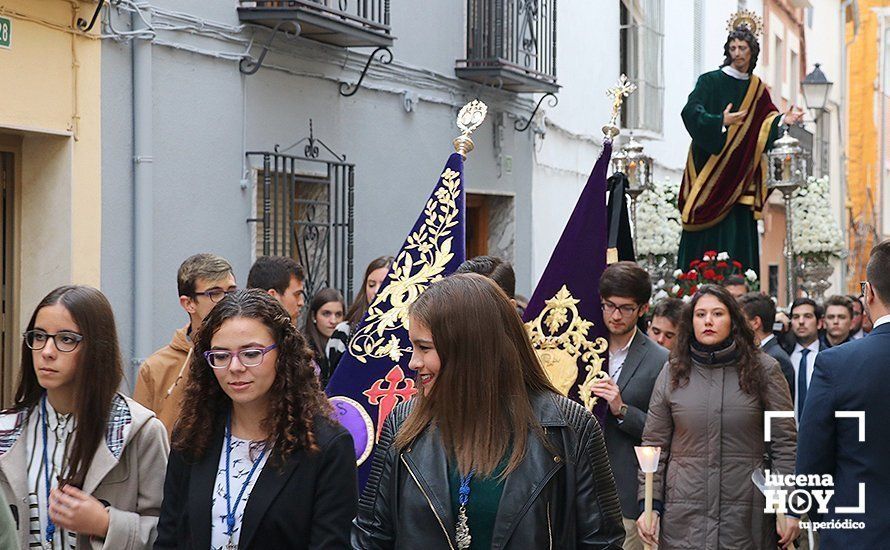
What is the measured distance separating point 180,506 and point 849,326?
8154mm

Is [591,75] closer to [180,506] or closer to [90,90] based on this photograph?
[90,90]

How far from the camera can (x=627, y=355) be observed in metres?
5.95

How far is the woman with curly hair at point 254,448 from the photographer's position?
3.42 m

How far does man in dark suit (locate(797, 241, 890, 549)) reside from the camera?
14.3 feet

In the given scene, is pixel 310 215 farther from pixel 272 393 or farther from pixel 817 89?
pixel 817 89

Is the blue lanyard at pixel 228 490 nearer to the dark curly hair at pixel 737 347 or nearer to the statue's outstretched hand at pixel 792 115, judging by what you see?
the dark curly hair at pixel 737 347

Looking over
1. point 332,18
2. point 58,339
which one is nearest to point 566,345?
point 58,339

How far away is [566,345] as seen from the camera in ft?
18.8

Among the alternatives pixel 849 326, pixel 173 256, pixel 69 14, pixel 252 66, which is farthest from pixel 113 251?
pixel 849 326

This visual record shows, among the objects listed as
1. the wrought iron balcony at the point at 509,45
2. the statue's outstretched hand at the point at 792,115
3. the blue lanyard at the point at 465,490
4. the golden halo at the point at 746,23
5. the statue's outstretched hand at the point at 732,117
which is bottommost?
the blue lanyard at the point at 465,490

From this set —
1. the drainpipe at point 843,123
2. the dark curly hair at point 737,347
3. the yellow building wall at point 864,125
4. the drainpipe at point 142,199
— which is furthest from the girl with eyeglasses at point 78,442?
the yellow building wall at point 864,125

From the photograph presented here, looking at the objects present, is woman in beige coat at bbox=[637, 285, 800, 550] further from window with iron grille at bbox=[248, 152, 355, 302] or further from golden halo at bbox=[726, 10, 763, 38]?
golden halo at bbox=[726, 10, 763, 38]

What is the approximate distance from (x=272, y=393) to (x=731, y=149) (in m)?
6.46

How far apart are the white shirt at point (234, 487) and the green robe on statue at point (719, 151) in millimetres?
6218
